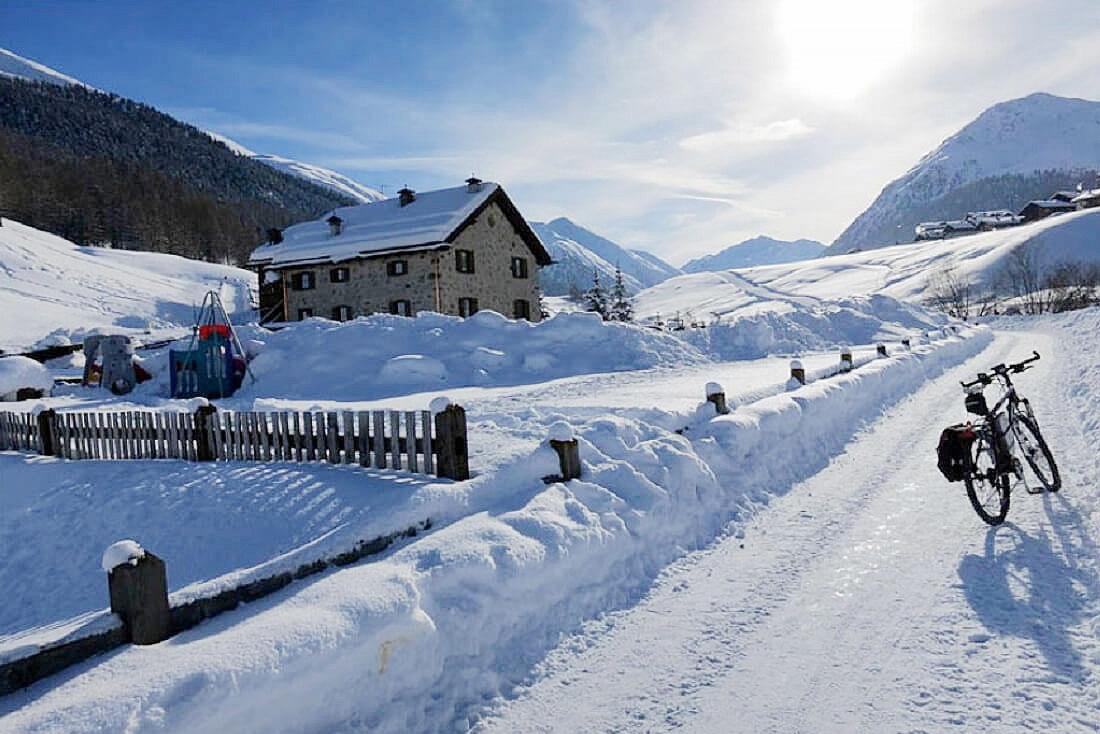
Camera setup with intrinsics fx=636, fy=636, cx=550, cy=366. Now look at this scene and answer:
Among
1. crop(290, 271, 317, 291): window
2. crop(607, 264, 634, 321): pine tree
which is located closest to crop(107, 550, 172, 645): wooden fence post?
crop(290, 271, 317, 291): window

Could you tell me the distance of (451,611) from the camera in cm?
447

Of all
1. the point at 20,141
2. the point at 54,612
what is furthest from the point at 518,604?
the point at 20,141

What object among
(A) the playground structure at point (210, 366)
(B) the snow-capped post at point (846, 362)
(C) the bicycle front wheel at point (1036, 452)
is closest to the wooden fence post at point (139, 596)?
(C) the bicycle front wheel at point (1036, 452)

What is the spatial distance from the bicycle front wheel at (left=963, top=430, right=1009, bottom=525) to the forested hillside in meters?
113

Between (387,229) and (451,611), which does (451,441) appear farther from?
(387,229)

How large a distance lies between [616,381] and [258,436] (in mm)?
11419

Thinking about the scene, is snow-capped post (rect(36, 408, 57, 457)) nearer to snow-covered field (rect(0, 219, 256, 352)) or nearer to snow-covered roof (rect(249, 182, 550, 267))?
snow-covered roof (rect(249, 182, 550, 267))

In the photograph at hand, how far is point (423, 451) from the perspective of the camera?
23.6ft

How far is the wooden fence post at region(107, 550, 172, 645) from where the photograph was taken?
3643 millimetres

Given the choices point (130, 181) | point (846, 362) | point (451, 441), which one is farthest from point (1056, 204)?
point (130, 181)

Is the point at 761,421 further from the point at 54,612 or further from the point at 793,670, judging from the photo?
the point at 54,612

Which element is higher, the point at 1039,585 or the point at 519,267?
the point at 519,267

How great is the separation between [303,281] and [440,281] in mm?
9609

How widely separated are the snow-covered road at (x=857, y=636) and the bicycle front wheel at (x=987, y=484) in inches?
6.1
